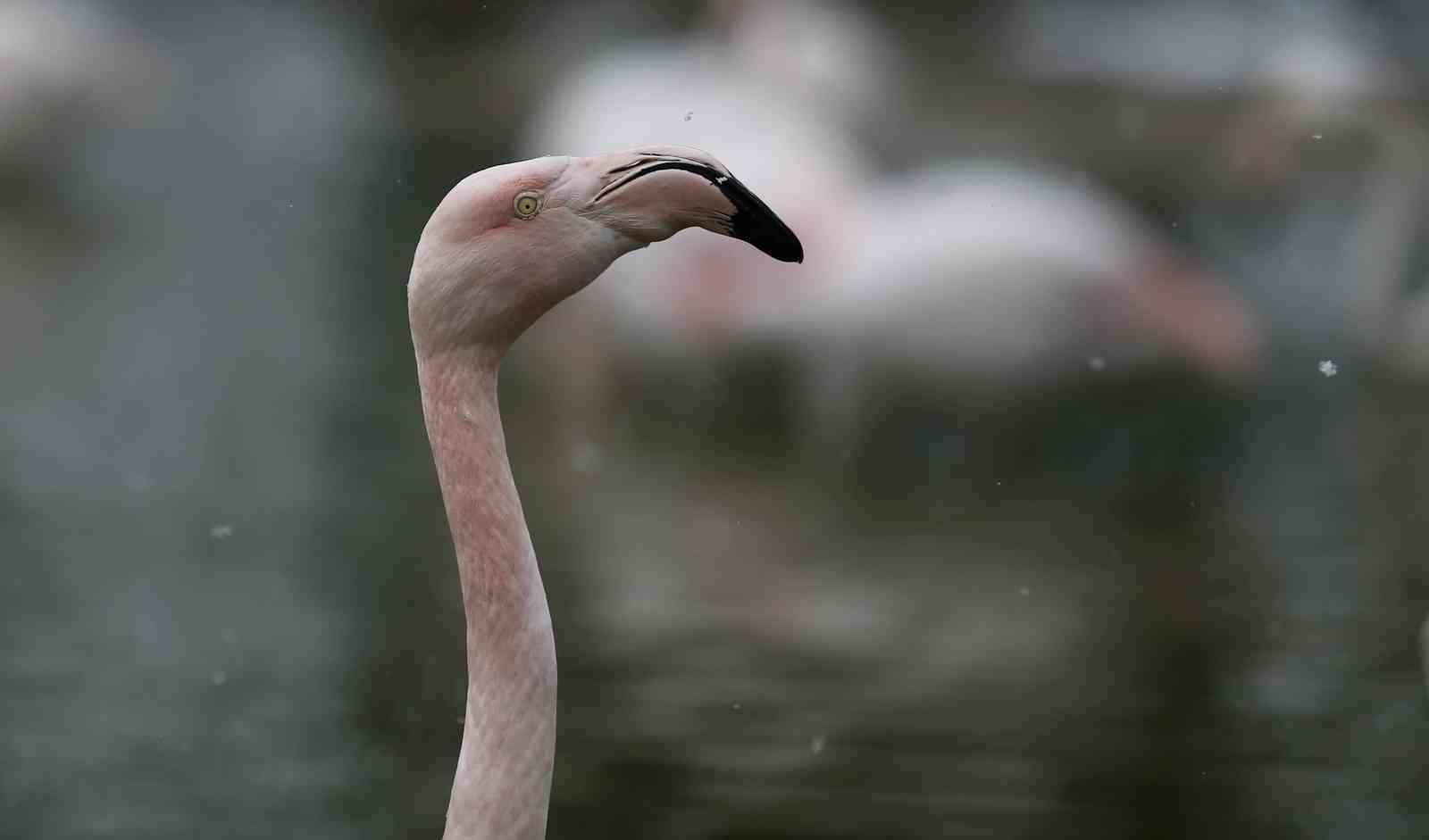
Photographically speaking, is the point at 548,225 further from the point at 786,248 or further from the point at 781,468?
the point at 781,468

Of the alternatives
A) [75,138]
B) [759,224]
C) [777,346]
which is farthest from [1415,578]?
[75,138]

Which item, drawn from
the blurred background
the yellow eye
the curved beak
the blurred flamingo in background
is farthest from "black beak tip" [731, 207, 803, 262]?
the blurred flamingo in background

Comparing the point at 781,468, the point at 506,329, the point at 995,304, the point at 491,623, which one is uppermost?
the point at 995,304

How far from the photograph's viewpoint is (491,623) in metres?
2.00

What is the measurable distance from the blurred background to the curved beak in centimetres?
209

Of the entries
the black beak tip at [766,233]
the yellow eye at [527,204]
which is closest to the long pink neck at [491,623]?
the yellow eye at [527,204]

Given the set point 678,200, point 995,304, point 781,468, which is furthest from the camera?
point 995,304

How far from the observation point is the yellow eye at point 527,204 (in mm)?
1959

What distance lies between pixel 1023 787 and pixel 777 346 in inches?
186

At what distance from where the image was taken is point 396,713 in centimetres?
442

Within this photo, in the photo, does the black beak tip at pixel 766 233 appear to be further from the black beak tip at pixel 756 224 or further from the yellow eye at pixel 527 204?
the yellow eye at pixel 527 204

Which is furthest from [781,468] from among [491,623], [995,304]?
[491,623]

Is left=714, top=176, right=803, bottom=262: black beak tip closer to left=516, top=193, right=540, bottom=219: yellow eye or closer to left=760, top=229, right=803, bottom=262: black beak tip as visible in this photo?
left=760, top=229, right=803, bottom=262: black beak tip

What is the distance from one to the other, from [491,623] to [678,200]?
436 mm
